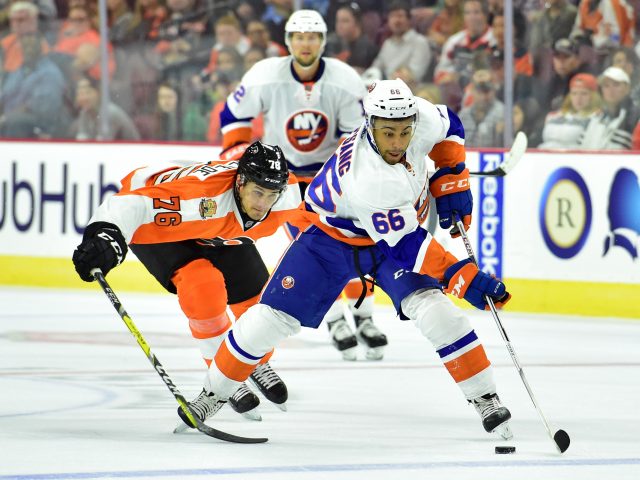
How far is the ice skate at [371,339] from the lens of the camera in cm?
649

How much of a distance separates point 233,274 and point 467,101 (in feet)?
11.7

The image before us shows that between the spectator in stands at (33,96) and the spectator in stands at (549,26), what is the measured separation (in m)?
3.12

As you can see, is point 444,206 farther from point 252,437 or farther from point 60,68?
point 60,68

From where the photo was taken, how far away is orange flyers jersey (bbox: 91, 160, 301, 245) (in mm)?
4535

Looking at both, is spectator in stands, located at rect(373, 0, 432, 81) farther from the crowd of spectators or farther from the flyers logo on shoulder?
the flyers logo on shoulder

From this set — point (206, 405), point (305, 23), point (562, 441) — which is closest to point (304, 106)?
point (305, 23)


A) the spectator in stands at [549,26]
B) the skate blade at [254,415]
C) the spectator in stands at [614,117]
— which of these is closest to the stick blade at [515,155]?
the skate blade at [254,415]

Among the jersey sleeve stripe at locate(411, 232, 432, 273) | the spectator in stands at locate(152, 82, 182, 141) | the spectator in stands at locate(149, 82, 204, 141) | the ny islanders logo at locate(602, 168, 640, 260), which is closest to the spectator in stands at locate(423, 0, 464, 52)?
the ny islanders logo at locate(602, 168, 640, 260)

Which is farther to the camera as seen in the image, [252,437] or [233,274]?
[233,274]

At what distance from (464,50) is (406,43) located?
36 cm

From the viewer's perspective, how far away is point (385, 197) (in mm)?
4387

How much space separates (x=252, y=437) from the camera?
4508mm

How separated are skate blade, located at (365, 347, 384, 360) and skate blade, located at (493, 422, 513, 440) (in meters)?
2.10

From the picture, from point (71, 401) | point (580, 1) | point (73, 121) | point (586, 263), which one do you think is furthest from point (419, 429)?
point (73, 121)
